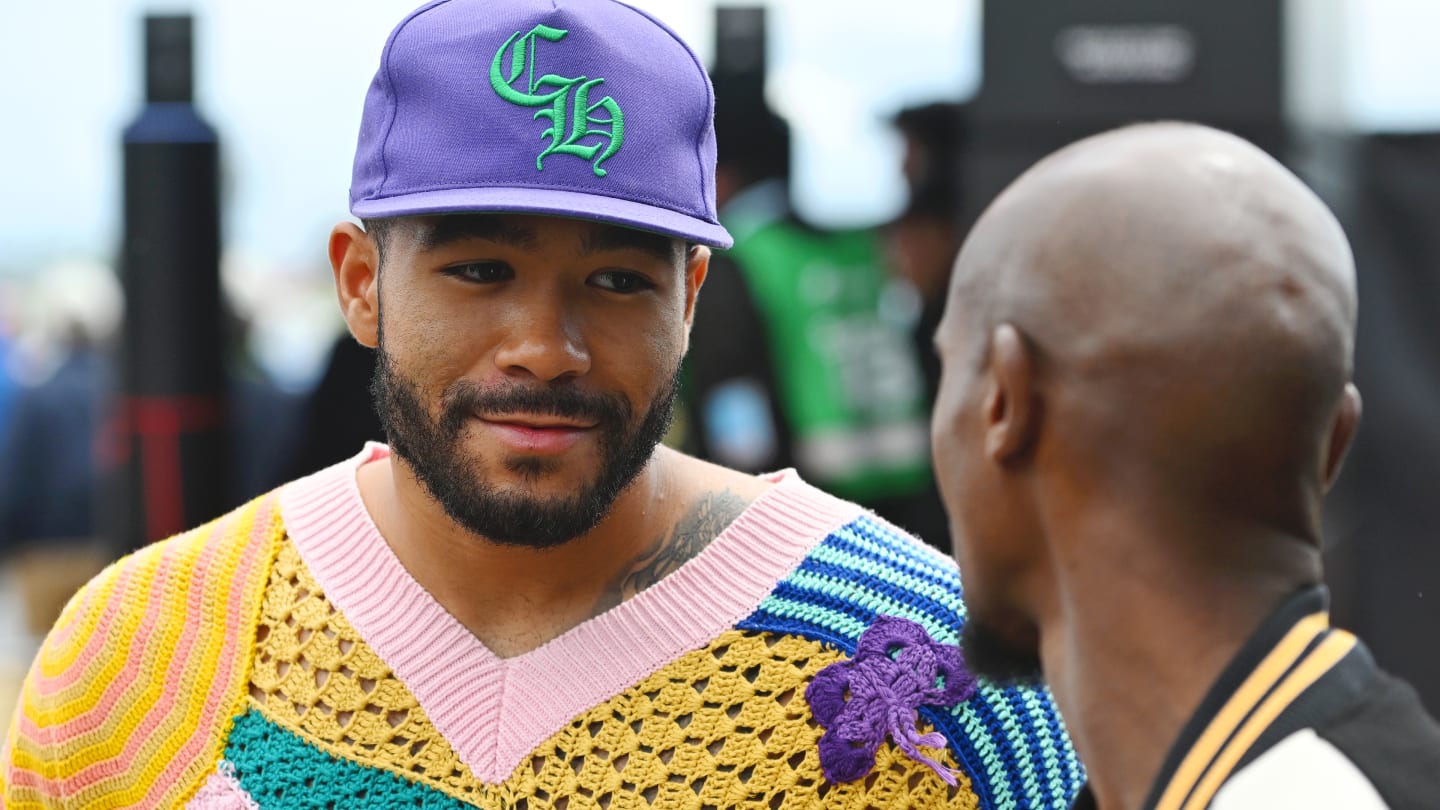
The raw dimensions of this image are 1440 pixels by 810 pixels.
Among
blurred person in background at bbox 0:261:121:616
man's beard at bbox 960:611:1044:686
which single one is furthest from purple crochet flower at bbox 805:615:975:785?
blurred person in background at bbox 0:261:121:616

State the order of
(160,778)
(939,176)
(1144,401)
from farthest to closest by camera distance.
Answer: (939,176), (160,778), (1144,401)

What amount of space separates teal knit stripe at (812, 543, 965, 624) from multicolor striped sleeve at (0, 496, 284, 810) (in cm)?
74

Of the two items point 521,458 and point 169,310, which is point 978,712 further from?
point 169,310

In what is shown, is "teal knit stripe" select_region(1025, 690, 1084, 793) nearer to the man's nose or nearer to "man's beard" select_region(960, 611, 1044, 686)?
"man's beard" select_region(960, 611, 1044, 686)

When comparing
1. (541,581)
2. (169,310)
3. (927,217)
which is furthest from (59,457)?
(541,581)

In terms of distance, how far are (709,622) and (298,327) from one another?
9594 mm

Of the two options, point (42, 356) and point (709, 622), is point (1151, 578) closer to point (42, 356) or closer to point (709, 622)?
point (709, 622)

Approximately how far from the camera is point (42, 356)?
9.92 m

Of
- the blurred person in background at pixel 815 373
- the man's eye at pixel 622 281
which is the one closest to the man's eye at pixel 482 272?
the man's eye at pixel 622 281

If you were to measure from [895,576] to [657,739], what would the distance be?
39cm

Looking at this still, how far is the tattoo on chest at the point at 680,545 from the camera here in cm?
231

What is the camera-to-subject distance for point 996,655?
1743 millimetres

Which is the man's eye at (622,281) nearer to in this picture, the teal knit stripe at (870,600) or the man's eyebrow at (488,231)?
the man's eyebrow at (488,231)

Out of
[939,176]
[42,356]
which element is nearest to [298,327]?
[42,356]
